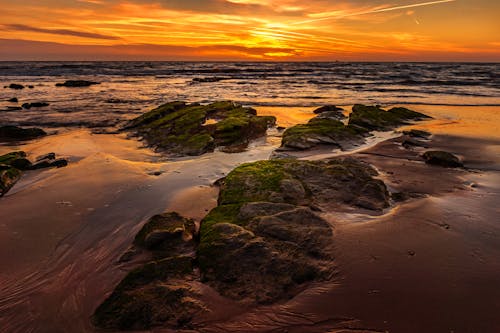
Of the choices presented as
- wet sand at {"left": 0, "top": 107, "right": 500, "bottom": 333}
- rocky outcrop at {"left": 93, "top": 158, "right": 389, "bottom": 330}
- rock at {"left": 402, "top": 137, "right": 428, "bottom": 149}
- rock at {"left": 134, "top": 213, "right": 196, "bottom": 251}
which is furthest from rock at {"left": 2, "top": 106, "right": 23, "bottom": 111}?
rock at {"left": 402, "top": 137, "right": 428, "bottom": 149}

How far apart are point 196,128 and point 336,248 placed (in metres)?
11.4

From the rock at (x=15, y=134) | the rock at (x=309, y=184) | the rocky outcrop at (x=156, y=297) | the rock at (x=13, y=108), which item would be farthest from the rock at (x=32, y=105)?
the rocky outcrop at (x=156, y=297)

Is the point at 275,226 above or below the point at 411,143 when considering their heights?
below

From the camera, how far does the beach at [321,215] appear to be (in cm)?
450

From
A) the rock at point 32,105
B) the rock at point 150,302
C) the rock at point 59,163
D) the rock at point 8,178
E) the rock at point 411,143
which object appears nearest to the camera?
the rock at point 150,302

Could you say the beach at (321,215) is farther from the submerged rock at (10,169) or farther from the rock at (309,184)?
the rock at (309,184)

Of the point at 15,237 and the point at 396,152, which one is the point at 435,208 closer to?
the point at 396,152

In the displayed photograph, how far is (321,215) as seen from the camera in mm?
7160

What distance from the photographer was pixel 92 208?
8.00m

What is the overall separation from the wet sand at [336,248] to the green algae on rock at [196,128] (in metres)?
2.70

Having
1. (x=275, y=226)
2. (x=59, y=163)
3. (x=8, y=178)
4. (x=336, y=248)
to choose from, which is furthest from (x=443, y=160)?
(x=8, y=178)

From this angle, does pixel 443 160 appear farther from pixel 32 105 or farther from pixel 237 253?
pixel 32 105

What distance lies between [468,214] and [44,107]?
29.6 m

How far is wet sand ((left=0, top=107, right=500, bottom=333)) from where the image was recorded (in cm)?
449
